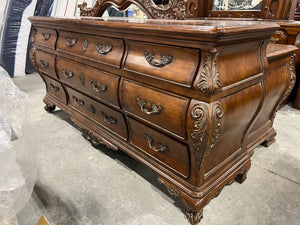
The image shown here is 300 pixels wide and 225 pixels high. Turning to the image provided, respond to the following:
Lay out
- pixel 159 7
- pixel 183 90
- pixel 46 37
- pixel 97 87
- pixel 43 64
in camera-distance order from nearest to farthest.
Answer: pixel 183 90 < pixel 97 87 < pixel 159 7 < pixel 46 37 < pixel 43 64

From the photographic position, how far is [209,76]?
0.95 metres

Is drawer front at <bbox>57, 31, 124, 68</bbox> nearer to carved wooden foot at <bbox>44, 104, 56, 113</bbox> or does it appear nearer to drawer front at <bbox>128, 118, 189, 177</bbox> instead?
drawer front at <bbox>128, 118, 189, 177</bbox>

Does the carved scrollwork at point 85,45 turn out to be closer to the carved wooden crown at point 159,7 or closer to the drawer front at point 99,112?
the drawer front at point 99,112

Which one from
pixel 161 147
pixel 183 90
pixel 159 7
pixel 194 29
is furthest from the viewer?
pixel 159 7

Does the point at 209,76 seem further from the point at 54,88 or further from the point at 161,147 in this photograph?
the point at 54,88

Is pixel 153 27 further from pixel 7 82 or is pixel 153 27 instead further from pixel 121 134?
pixel 121 134

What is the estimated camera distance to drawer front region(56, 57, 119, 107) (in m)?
1.45

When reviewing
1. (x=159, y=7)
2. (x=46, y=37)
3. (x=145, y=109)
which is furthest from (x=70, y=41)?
(x=145, y=109)

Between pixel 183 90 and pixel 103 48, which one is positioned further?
pixel 103 48

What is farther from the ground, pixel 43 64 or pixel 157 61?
pixel 157 61

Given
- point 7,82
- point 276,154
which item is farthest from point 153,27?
point 276,154

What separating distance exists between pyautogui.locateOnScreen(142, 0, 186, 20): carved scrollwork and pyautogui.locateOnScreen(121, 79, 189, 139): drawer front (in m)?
0.66

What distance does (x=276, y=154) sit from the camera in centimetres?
189

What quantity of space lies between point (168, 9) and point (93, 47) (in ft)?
1.95
